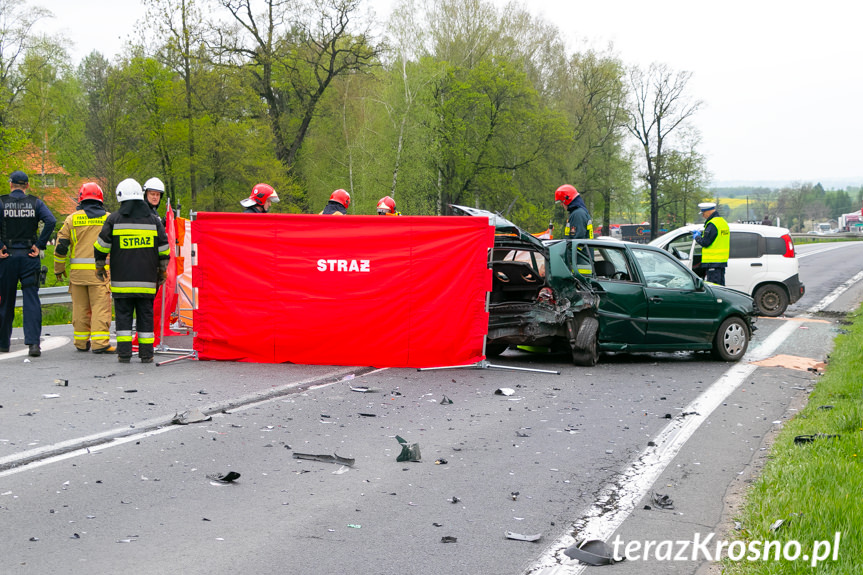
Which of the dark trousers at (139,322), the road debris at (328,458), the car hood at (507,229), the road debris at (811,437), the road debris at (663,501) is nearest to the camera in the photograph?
Result: the road debris at (663,501)

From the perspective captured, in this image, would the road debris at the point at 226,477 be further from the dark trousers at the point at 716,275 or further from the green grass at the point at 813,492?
the dark trousers at the point at 716,275

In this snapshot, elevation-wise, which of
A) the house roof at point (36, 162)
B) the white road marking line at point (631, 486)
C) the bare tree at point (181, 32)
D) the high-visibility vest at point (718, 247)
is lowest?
the white road marking line at point (631, 486)

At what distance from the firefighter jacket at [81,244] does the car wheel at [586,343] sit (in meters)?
6.16

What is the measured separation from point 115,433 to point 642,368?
6600 millimetres

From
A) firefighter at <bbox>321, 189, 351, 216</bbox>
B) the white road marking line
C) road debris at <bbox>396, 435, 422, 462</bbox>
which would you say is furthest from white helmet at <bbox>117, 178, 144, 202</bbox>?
the white road marking line

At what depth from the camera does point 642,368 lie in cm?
1055

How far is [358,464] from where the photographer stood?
588 cm

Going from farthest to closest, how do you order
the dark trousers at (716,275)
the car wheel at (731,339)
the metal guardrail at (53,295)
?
the metal guardrail at (53,295) → the dark trousers at (716,275) → the car wheel at (731,339)

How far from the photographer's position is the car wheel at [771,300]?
16078 mm

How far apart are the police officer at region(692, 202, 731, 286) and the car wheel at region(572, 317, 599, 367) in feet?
16.6

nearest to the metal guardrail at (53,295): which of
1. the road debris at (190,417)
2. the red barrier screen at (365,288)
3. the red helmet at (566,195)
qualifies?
the red barrier screen at (365,288)

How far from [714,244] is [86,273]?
1020 cm

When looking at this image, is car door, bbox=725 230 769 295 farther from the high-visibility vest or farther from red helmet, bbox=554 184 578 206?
red helmet, bbox=554 184 578 206

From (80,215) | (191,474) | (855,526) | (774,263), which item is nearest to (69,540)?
(191,474)
